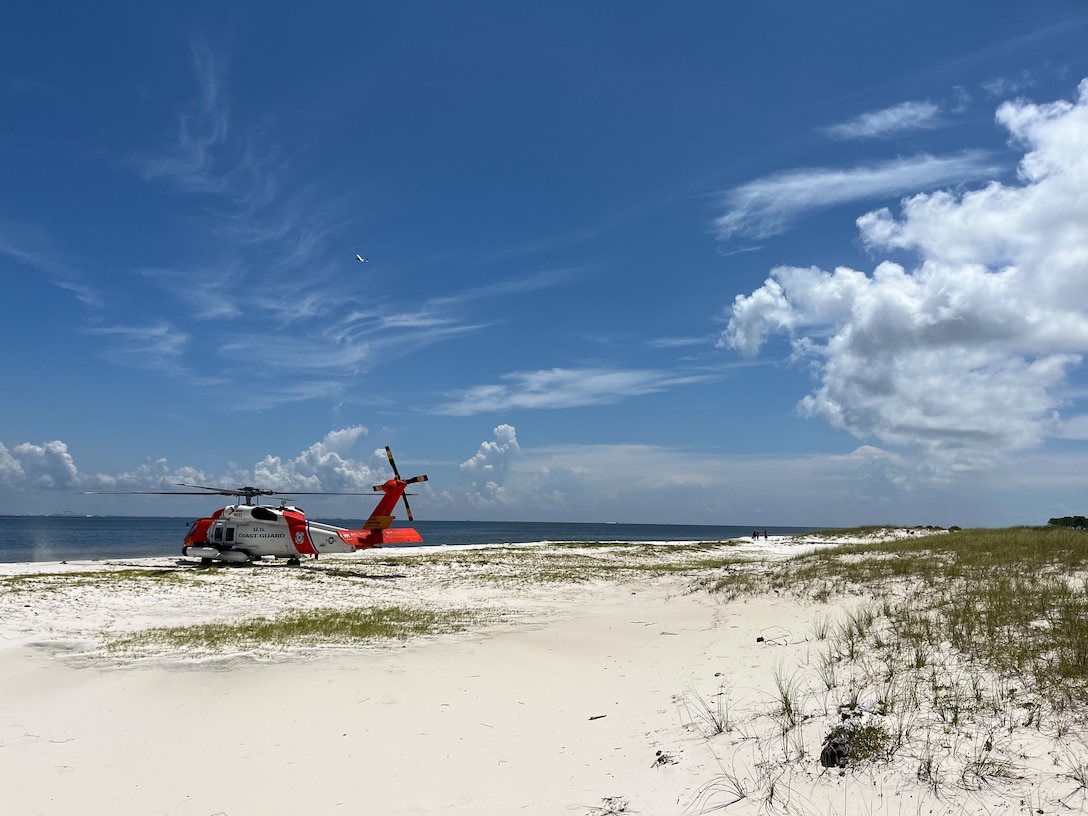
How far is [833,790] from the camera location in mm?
4992

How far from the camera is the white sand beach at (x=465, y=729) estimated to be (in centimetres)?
528

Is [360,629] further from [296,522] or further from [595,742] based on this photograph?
[296,522]

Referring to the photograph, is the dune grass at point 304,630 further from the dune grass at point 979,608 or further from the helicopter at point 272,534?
the helicopter at point 272,534

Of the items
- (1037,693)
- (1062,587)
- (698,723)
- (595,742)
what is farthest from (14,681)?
(1062,587)

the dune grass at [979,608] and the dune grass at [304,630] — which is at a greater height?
the dune grass at [979,608]

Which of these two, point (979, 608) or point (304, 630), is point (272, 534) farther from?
point (979, 608)

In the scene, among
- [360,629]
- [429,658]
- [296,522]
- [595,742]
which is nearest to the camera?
[595,742]

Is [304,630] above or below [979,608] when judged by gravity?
below

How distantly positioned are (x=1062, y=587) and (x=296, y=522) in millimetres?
31004

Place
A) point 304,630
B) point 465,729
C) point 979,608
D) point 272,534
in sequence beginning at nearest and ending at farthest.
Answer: point 465,729, point 979,608, point 304,630, point 272,534

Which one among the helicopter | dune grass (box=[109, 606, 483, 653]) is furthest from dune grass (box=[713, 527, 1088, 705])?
the helicopter

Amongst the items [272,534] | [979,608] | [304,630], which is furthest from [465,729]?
[272,534]

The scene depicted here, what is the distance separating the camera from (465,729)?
765 cm

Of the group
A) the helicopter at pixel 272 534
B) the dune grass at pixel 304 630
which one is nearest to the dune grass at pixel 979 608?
the dune grass at pixel 304 630
